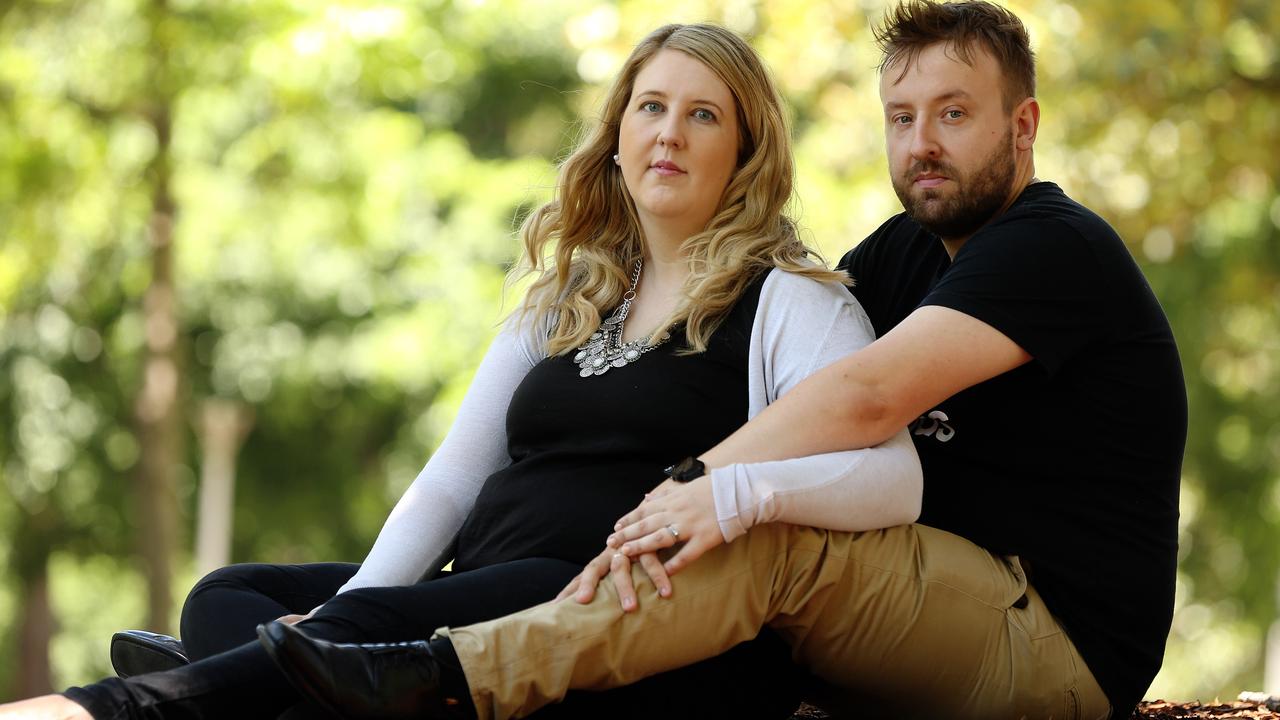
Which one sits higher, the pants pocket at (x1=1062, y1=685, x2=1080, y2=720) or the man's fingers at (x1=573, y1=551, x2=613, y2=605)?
the man's fingers at (x1=573, y1=551, x2=613, y2=605)

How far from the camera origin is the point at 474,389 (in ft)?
11.8

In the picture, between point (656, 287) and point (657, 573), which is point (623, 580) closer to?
point (657, 573)

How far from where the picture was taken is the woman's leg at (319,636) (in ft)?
8.73

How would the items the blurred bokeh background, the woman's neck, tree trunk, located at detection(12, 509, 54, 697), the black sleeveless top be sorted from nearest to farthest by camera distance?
1. the black sleeveless top
2. the woman's neck
3. the blurred bokeh background
4. tree trunk, located at detection(12, 509, 54, 697)

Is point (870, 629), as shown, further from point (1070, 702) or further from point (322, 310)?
point (322, 310)

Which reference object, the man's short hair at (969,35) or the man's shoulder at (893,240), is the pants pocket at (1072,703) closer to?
the man's shoulder at (893,240)

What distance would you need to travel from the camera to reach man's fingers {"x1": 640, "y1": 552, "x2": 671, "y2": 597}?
266 centimetres

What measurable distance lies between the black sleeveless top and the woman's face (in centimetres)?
31

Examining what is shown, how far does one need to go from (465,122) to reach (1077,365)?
13.3 m

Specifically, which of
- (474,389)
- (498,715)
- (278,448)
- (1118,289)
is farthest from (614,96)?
(278,448)

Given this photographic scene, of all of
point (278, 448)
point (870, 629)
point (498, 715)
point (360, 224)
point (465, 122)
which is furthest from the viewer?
point (465, 122)

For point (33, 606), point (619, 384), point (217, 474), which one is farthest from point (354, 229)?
point (619, 384)

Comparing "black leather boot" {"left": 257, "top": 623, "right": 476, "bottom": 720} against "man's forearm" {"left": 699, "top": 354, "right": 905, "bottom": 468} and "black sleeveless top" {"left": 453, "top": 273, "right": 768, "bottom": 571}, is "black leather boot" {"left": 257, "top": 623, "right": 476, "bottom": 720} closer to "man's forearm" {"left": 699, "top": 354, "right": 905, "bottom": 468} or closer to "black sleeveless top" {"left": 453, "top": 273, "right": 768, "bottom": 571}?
"black sleeveless top" {"left": 453, "top": 273, "right": 768, "bottom": 571}

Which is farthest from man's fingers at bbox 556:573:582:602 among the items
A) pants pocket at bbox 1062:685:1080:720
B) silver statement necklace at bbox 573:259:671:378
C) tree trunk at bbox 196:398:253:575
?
tree trunk at bbox 196:398:253:575
